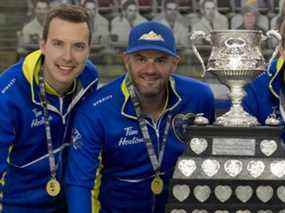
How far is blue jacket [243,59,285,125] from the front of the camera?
3658 mm

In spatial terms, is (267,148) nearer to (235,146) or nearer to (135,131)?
(235,146)

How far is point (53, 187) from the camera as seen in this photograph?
12.2 ft

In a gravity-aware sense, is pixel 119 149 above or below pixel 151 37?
below

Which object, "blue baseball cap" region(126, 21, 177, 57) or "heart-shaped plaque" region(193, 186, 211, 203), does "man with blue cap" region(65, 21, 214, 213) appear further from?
"heart-shaped plaque" region(193, 186, 211, 203)

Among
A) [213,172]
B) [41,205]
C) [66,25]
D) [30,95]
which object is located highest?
[66,25]

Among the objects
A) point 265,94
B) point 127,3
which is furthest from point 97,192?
point 127,3

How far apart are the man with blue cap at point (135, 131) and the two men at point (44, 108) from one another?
4.5 inches

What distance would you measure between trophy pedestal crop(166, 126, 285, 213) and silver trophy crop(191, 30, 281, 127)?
0.09m

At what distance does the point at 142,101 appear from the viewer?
3.57m

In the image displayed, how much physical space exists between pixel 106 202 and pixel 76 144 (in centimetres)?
35

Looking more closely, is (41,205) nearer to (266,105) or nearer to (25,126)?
(25,126)

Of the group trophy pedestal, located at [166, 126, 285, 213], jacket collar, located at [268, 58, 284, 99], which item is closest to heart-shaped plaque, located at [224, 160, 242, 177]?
trophy pedestal, located at [166, 126, 285, 213]

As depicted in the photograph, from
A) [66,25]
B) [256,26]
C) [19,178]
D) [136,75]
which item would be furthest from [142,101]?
[256,26]

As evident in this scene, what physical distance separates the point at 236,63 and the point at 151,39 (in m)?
0.41
